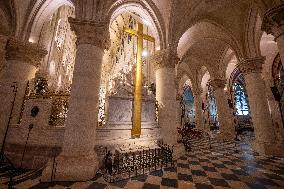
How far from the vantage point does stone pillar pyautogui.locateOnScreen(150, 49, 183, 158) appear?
652 centimetres

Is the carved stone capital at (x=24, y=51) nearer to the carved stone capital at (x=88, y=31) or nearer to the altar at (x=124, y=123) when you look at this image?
the carved stone capital at (x=88, y=31)

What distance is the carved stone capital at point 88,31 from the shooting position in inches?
189

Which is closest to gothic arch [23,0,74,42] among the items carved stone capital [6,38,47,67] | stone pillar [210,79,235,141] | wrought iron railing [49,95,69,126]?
carved stone capital [6,38,47,67]

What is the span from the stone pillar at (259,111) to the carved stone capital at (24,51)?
999cm

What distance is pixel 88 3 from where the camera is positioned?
5.06m

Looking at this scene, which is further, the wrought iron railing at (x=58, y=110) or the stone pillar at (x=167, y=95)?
the stone pillar at (x=167, y=95)

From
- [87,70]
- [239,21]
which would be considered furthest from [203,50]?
[87,70]

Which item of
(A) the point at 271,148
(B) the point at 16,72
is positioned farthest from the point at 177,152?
(B) the point at 16,72

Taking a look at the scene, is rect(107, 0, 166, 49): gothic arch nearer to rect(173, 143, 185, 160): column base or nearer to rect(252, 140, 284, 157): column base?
rect(173, 143, 185, 160): column base

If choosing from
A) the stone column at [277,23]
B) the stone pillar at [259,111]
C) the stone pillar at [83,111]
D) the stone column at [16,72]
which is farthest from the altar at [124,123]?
the stone pillar at [259,111]

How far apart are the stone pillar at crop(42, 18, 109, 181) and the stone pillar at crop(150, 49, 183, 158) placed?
2.73m

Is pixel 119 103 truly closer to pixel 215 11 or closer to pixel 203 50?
pixel 215 11

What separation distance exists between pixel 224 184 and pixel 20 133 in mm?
6460

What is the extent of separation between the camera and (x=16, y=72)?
590cm
